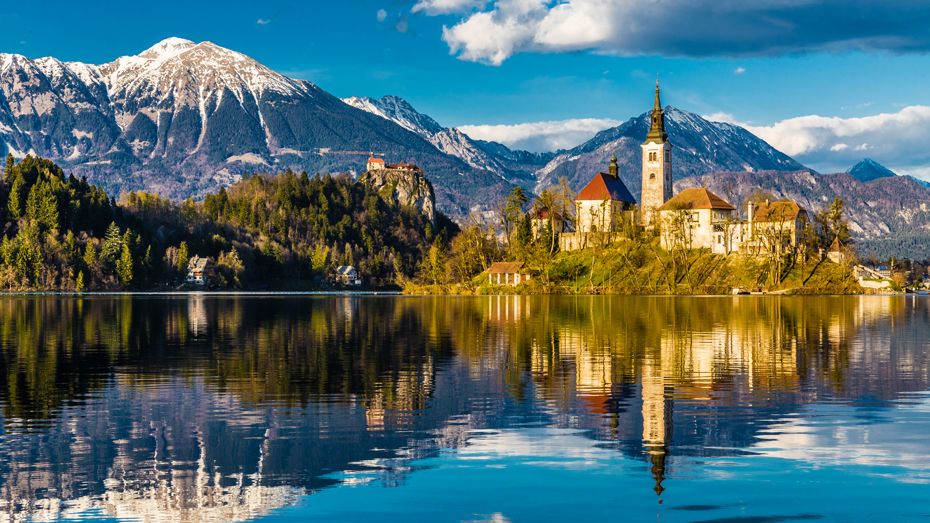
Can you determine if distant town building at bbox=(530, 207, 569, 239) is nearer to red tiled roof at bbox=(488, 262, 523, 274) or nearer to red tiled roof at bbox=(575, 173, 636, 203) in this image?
red tiled roof at bbox=(575, 173, 636, 203)

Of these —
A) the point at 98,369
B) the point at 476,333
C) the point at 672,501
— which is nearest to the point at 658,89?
the point at 476,333

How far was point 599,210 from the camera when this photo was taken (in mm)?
179125

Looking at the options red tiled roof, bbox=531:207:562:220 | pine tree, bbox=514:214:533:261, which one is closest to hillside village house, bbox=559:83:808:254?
red tiled roof, bbox=531:207:562:220

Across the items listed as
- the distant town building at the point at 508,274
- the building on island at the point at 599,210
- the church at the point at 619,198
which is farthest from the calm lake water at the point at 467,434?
the church at the point at 619,198

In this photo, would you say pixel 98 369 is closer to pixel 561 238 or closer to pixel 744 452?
pixel 744 452

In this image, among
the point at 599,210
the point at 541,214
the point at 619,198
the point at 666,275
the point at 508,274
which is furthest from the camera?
the point at 619,198

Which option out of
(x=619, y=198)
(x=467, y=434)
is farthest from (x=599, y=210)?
(x=467, y=434)

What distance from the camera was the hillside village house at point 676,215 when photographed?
15462 cm

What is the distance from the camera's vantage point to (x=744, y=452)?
721 inches

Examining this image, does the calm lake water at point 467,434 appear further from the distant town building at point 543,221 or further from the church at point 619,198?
the distant town building at point 543,221

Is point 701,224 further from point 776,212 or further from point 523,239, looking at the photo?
point 523,239

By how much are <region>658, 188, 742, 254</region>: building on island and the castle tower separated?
20.7 m

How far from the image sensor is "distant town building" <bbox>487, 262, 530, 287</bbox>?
159125 millimetres

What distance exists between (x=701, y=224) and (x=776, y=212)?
15244 mm
